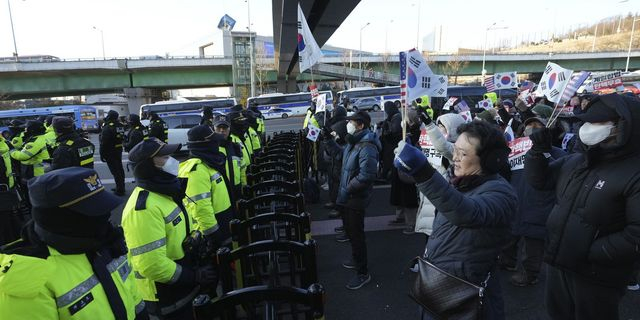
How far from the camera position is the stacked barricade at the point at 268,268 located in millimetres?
1649

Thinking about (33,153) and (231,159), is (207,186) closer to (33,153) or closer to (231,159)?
(231,159)

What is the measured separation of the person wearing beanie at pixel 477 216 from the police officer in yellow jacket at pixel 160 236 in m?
1.60

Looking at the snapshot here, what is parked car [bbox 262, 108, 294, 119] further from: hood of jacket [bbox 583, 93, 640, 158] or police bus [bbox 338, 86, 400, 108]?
hood of jacket [bbox 583, 93, 640, 158]

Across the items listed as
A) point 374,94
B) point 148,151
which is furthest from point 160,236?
point 374,94

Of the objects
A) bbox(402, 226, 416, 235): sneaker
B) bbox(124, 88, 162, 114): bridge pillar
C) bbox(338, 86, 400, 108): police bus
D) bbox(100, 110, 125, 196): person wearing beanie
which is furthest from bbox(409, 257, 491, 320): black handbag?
bbox(124, 88, 162, 114): bridge pillar

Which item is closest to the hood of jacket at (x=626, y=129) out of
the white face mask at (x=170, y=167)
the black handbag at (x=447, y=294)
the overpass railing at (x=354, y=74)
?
the black handbag at (x=447, y=294)

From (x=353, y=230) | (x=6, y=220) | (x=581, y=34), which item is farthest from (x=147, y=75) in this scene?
(x=581, y=34)

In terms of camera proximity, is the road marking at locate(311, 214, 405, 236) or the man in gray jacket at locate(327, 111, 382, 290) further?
the road marking at locate(311, 214, 405, 236)

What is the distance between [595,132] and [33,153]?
8414mm

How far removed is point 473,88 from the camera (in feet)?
71.3

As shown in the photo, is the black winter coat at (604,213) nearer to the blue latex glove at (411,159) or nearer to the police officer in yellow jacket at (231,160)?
the blue latex glove at (411,159)

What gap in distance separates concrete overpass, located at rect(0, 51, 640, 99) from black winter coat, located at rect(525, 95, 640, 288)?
35.9 m

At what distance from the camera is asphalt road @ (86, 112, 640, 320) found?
363cm

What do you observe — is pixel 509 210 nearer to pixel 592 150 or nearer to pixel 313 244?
pixel 592 150
